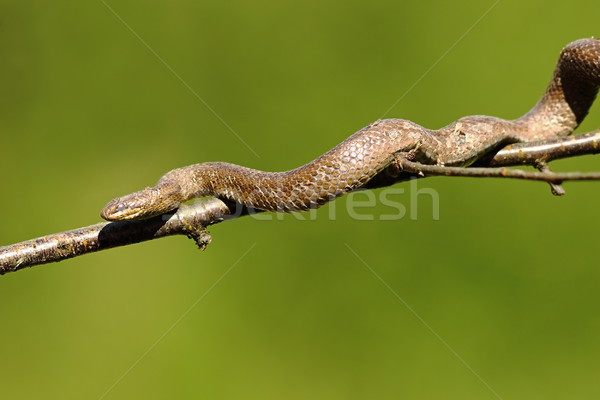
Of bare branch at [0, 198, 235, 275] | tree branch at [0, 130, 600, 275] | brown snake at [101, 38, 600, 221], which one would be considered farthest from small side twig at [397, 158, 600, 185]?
bare branch at [0, 198, 235, 275]

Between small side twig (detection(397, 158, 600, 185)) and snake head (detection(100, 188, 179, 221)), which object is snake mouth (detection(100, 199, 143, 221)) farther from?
small side twig (detection(397, 158, 600, 185))

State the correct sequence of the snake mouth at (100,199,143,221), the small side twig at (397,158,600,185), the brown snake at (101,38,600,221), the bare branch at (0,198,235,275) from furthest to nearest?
the snake mouth at (100,199,143,221), the brown snake at (101,38,600,221), the bare branch at (0,198,235,275), the small side twig at (397,158,600,185)

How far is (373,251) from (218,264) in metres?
1.43

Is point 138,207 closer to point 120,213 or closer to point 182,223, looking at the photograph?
point 120,213

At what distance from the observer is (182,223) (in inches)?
138

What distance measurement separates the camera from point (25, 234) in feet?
20.8

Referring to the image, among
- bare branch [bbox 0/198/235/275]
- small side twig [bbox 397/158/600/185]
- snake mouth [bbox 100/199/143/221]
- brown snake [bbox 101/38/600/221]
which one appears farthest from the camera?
snake mouth [bbox 100/199/143/221]

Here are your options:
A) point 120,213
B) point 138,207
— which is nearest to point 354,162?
point 138,207

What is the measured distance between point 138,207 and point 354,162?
3.98 ft

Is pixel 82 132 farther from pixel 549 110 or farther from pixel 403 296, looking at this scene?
pixel 549 110

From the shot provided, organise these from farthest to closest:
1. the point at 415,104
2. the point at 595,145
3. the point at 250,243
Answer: the point at 415,104 → the point at 250,243 → the point at 595,145

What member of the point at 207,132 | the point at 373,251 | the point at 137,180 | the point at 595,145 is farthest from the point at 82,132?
the point at 595,145

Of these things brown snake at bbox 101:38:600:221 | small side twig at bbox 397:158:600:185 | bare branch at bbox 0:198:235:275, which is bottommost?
bare branch at bbox 0:198:235:275

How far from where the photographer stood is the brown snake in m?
3.43
